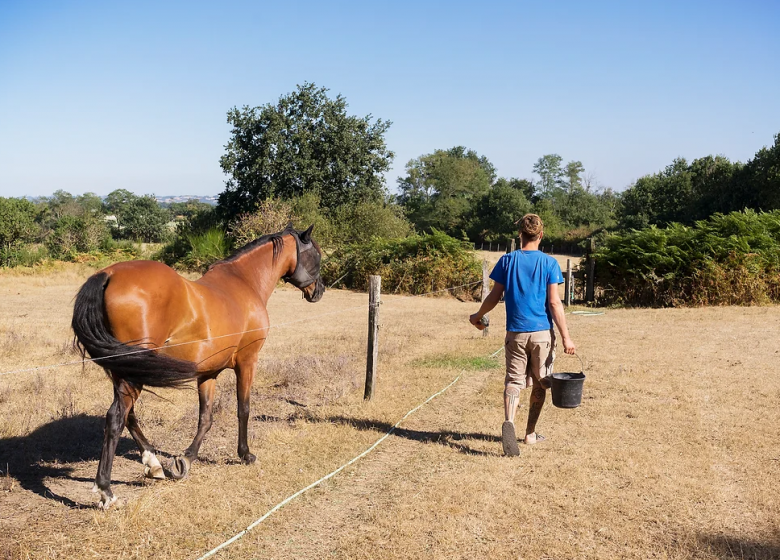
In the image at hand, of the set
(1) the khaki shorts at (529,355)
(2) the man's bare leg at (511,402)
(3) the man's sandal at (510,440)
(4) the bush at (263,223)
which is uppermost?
(4) the bush at (263,223)

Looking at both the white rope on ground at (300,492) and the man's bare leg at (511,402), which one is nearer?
the white rope on ground at (300,492)

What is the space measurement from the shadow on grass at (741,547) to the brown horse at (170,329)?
3.56 metres

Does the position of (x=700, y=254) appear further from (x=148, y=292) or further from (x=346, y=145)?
(x=346, y=145)

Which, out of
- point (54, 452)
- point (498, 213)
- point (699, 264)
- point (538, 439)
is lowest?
point (54, 452)

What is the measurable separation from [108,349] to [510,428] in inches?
131

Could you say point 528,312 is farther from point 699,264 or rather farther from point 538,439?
point 699,264

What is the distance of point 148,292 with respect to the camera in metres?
4.61

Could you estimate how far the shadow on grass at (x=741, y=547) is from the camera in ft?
12.2

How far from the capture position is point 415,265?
22.7m

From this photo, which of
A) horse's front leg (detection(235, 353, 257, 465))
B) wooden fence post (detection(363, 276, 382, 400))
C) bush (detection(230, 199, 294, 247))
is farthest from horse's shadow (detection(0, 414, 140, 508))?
bush (detection(230, 199, 294, 247))

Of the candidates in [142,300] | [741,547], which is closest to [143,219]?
[142,300]

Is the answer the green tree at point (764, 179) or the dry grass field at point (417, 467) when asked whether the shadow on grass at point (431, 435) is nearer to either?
the dry grass field at point (417, 467)

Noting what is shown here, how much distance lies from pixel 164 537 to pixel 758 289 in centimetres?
1732

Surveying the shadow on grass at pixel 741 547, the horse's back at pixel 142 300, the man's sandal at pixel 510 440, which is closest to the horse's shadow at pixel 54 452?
the horse's back at pixel 142 300
